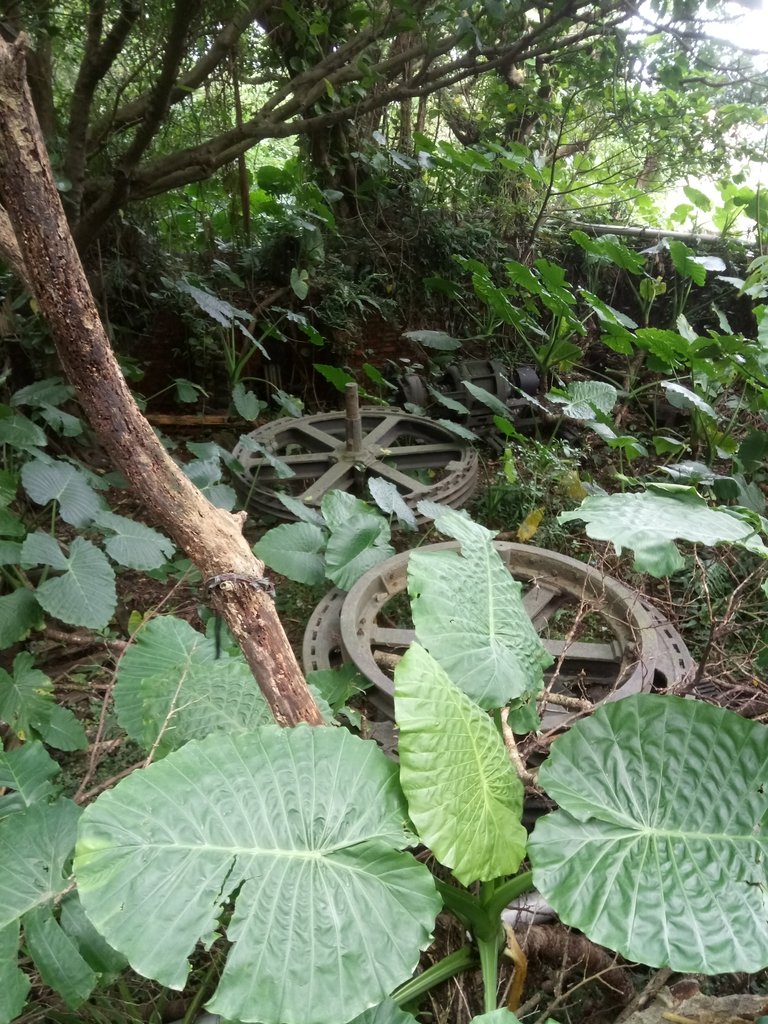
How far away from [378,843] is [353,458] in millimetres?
1898

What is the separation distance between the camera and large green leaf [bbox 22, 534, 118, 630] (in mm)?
1373

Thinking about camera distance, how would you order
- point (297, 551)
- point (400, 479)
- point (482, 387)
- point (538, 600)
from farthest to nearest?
point (482, 387), point (400, 479), point (538, 600), point (297, 551)

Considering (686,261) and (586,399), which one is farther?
(686,261)

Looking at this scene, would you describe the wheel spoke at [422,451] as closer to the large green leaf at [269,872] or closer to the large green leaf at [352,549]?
the large green leaf at [352,549]

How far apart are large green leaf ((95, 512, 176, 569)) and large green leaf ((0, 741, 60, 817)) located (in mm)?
556

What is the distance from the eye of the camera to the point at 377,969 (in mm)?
688

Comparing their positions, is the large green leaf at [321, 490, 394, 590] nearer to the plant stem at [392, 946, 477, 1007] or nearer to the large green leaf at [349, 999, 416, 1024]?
the plant stem at [392, 946, 477, 1007]

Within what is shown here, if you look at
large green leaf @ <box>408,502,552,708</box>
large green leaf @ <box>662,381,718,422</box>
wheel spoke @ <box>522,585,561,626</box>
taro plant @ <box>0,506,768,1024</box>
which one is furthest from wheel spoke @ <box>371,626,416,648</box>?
large green leaf @ <box>662,381,718,422</box>

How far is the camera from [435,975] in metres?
0.99

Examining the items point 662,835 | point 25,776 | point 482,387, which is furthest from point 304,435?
point 662,835

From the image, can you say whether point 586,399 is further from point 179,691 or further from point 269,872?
point 269,872

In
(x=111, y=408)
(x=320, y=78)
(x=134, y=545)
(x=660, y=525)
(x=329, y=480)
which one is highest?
(x=320, y=78)

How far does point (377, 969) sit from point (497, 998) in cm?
46

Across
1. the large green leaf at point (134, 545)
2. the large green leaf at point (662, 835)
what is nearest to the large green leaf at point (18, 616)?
the large green leaf at point (134, 545)
